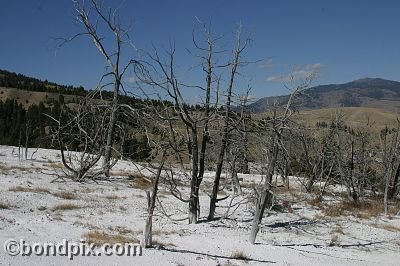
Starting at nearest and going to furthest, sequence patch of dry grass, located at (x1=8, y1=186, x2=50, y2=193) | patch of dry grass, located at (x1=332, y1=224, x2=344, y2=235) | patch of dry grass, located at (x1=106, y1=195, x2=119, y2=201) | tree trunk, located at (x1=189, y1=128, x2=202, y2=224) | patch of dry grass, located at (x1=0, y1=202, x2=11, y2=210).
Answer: patch of dry grass, located at (x1=0, y1=202, x2=11, y2=210) < tree trunk, located at (x1=189, y1=128, x2=202, y2=224) < patch of dry grass, located at (x1=8, y1=186, x2=50, y2=193) < patch of dry grass, located at (x1=332, y1=224, x2=344, y2=235) < patch of dry grass, located at (x1=106, y1=195, x2=119, y2=201)

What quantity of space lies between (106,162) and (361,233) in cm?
1253

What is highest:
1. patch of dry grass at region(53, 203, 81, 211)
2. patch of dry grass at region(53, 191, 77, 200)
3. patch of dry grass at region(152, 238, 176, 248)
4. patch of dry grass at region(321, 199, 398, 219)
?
patch of dry grass at region(53, 191, 77, 200)

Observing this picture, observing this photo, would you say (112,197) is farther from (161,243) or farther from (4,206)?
(161,243)

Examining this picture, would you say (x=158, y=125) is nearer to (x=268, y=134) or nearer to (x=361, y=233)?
(x=268, y=134)

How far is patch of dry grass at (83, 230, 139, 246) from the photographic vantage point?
9977mm

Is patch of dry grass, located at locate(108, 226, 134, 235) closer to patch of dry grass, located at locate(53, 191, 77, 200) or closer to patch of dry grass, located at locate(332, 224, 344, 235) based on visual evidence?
patch of dry grass, located at locate(53, 191, 77, 200)

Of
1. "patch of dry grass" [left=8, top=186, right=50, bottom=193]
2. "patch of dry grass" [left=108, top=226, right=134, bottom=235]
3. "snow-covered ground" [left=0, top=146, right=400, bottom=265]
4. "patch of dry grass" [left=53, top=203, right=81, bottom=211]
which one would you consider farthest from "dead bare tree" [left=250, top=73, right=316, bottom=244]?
"patch of dry grass" [left=8, top=186, right=50, bottom=193]

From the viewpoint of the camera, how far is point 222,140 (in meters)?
14.6

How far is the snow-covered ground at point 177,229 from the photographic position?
999cm

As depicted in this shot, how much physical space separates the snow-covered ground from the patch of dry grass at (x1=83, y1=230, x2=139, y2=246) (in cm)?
21

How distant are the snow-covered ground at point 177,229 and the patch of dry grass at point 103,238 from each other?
0.21m

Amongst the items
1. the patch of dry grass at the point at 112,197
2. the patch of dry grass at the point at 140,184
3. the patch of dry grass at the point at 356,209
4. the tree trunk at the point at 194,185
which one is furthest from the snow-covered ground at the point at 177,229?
the patch of dry grass at the point at 140,184

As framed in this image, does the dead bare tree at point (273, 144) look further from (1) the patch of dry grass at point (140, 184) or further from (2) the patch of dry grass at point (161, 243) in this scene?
(1) the patch of dry grass at point (140, 184)

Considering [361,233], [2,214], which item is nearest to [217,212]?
[361,233]
